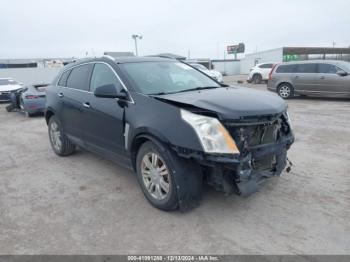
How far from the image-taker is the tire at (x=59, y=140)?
18.1 ft

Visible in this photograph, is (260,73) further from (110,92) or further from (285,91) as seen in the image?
(110,92)

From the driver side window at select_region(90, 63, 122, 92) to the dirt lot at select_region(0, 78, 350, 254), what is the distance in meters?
1.39

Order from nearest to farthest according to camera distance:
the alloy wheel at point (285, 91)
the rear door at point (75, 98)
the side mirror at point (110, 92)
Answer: the side mirror at point (110, 92) → the rear door at point (75, 98) → the alloy wheel at point (285, 91)

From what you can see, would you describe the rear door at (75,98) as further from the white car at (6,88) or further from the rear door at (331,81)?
the white car at (6,88)

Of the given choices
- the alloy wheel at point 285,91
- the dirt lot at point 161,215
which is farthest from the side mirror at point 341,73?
the dirt lot at point 161,215

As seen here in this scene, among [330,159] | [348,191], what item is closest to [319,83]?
[330,159]

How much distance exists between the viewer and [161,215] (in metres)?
3.37

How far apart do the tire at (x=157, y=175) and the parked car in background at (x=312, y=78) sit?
33.9 ft

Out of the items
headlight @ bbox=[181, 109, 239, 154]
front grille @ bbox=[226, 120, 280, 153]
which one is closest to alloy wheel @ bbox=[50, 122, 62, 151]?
headlight @ bbox=[181, 109, 239, 154]

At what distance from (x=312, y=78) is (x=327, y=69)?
615mm

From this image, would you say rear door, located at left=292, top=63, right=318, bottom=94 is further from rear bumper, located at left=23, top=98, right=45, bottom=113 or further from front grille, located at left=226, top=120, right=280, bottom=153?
rear bumper, located at left=23, top=98, right=45, bottom=113

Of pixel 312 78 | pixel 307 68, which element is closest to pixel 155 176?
pixel 312 78

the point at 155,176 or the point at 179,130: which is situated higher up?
the point at 179,130

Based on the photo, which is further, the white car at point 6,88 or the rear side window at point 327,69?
the white car at point 6,88
